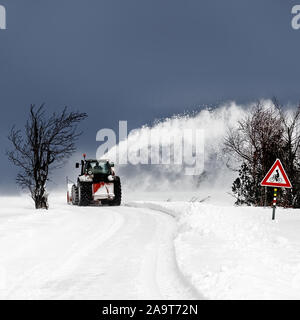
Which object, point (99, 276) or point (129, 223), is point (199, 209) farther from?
point (99, 276)

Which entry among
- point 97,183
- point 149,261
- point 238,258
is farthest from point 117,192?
point 238,258

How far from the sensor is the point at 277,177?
13.3m

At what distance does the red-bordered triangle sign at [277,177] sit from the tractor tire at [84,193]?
41.4 ft

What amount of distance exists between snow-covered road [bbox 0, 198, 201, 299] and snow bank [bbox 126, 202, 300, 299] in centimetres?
30

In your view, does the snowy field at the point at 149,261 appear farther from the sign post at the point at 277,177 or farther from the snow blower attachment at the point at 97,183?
the snow blower attachment at the point at 97,183

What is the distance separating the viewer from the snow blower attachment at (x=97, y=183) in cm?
2352

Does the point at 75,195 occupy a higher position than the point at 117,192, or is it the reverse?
the point at 117,192

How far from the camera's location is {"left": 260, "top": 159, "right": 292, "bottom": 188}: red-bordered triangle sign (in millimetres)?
13000

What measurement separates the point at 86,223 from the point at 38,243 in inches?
155

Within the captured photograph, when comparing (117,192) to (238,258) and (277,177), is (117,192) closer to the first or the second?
(277,177)

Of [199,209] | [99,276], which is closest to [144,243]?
[99,276]

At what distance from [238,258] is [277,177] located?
7.33 meters

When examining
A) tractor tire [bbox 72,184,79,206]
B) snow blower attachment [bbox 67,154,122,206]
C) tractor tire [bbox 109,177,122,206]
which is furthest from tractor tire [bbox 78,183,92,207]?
tractor tire [bbox 109,177,122,206]

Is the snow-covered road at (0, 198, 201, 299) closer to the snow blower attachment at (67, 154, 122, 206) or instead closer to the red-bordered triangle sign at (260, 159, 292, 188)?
the red-bordered triangle sign at (260, 159, 292, 188)
